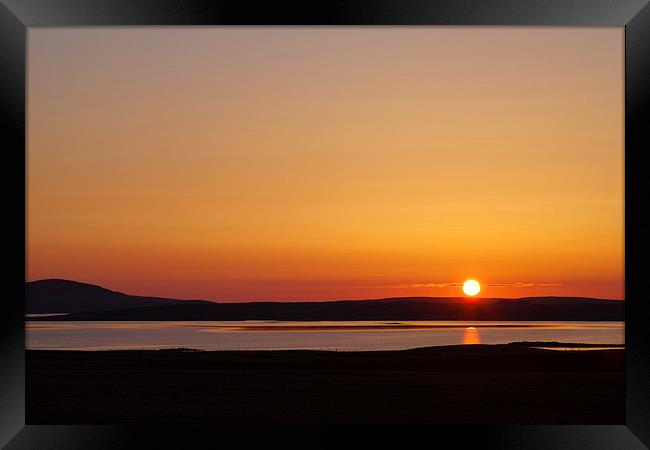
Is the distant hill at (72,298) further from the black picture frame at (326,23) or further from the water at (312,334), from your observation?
the black picture frame at (326,23)

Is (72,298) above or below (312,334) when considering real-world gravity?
above

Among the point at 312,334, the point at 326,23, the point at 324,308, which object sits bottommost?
the point at 312,334

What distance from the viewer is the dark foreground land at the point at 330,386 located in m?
10.3

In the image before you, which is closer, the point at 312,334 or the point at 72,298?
the point at 72,298

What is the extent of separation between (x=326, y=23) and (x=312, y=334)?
16501 mm

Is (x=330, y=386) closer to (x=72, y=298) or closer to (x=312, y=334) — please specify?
(x=312, y=334)

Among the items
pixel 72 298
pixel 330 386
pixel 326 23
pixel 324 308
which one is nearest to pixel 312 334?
pixel 324 308

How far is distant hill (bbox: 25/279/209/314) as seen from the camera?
16.4 metres

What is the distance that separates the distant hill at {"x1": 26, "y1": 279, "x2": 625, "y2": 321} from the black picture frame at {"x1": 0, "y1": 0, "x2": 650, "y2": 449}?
14.2 meters

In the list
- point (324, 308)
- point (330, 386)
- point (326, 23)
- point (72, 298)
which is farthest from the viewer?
point (324, 308)

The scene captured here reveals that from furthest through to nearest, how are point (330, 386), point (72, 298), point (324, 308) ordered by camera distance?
point (324, 308), point (72, 298), point (330, 386)

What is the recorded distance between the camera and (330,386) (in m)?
12.6

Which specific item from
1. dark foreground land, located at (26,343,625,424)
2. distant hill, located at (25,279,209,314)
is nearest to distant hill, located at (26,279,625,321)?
distant hill, located at (25,279,209,314)

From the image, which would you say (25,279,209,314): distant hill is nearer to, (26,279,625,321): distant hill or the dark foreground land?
(26,279,625,321): distant hill
